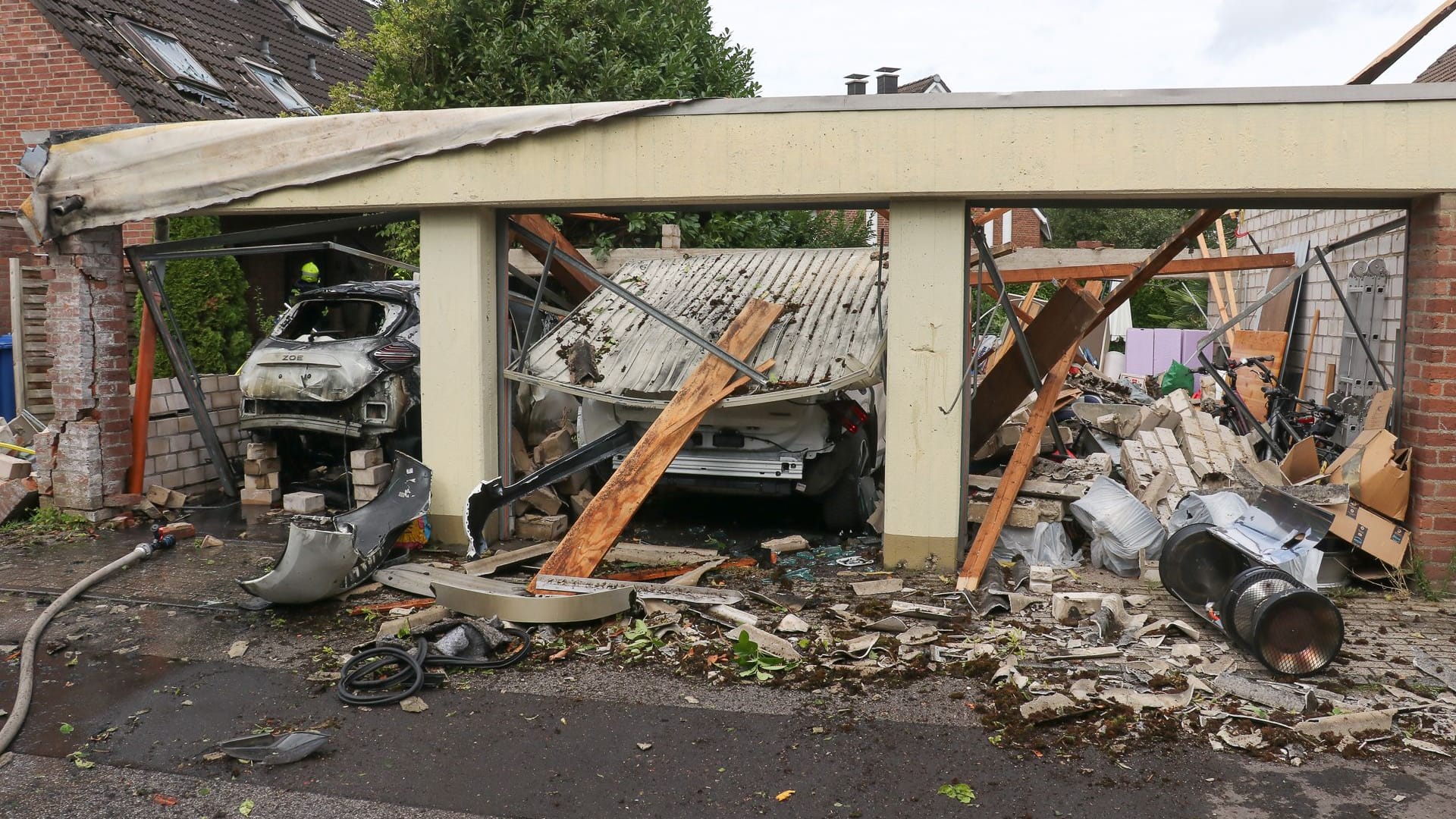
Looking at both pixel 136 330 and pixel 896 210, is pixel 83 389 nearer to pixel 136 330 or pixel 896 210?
pixel 136 330

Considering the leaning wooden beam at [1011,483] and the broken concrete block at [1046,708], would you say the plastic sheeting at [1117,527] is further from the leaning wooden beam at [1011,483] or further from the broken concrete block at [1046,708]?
the broken concrete block at [1046,708]

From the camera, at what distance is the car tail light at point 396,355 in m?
9.26

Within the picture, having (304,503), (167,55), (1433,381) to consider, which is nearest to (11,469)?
(304,503)

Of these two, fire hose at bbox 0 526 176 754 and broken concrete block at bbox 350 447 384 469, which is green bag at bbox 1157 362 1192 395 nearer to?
broken concrete block at bbox 350 447 384 469

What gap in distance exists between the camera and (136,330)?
12133 millimetres

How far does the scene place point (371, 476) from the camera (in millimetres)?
9109

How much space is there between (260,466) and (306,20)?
45.2 feet

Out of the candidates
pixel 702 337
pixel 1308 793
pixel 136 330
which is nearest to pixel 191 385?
pixel 136 330

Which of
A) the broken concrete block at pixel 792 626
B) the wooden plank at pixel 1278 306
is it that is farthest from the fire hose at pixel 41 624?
the wooden plank at pixel 1278 306

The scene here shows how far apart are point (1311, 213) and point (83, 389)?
41.4ft

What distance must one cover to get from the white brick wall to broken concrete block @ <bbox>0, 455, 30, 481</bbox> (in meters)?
11.7

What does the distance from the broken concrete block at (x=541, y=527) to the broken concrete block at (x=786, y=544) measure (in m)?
1.62

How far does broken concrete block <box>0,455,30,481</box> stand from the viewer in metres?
9.19

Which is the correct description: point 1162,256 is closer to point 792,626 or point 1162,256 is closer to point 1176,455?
point 1176,455
